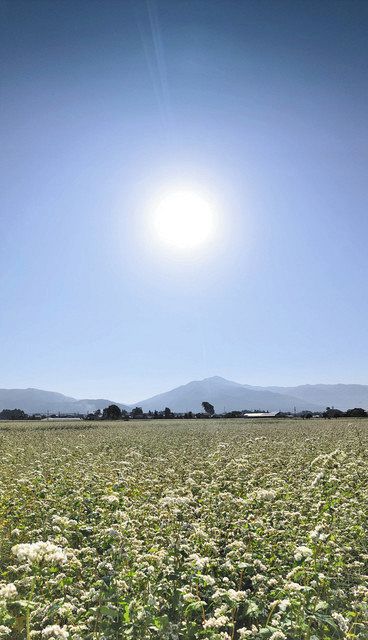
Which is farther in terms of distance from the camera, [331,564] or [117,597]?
[331,564]

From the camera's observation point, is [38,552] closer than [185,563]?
Answer: Yes

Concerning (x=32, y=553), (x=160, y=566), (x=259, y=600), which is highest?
(x=32, y=553)

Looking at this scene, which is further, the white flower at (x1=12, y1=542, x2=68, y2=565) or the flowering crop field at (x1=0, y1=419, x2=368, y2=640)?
the flowering crop field at (x1=0, y1=419, x2=368, y2=640)

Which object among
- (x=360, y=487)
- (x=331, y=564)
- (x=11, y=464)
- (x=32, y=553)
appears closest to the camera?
(x=32, y=553)

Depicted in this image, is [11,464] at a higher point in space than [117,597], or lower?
higher

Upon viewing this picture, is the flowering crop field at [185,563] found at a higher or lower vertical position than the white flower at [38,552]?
lower

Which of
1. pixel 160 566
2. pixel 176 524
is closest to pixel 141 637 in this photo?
pixel 160 566

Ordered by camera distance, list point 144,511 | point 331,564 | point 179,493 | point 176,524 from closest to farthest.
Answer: point 331,564 < point 176,524 < point 144,511 < point 179,493

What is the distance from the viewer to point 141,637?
4.84 metres

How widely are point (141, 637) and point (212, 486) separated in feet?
19.4

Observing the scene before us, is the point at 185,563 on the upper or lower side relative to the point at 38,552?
lower

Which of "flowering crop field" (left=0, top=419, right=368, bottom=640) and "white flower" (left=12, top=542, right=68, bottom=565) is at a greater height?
"white flower" (left=12, top=542, right=68, bottom=565)

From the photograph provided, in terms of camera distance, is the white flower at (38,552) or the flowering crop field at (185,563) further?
the flowering crop field at (185,563)

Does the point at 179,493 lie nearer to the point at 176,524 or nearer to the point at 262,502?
the point at 262,502
